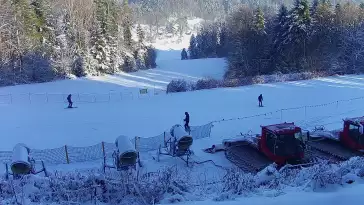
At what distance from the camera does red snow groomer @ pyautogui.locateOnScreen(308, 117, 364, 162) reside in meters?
16.7

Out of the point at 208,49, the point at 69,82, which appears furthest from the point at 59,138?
the point at 208,49

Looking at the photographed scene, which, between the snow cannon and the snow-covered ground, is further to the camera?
the snow-covered ground

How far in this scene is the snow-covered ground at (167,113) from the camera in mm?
21797

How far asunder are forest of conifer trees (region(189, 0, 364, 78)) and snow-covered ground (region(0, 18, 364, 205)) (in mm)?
8152

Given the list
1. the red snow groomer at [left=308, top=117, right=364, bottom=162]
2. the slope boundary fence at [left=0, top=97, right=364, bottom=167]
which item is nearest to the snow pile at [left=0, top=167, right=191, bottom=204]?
the slope boundary fence at [left=0, top=97, right=364, bottom=167]

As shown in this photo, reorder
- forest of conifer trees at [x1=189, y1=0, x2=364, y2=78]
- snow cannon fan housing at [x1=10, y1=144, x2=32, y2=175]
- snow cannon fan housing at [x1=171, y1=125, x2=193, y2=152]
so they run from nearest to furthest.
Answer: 1. snow cannon fan housing at [x1=10, y1=144, x2=32, y2=175]
2. snow cannon fan housing at [x1=171, y1=125, x2=193, y2=152]
3. forest of conifer trees at [x1=189, y1=0, x2=364, y2=78]

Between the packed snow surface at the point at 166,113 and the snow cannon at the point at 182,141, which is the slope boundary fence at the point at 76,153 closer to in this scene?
the snow cannon at the point at 182,141

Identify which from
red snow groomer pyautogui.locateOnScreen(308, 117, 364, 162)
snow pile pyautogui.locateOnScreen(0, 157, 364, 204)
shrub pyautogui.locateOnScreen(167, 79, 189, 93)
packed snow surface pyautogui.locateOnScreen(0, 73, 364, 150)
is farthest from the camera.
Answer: shrub pyautogui.locateOnScreen(167, 79, 189, 93)

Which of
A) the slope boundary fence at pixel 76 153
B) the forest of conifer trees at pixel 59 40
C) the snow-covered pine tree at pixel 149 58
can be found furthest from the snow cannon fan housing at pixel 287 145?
the snow-covered pine tree at pixel 149 58

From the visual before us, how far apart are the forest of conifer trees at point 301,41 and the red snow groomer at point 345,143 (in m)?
33.7

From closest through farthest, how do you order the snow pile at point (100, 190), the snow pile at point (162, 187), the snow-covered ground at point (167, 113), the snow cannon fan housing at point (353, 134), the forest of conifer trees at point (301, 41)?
the snow pile at point (162, 187) < the snow pile at point (100, 190) < the snow cannon fan housing at point (353, 134) < the snow-covered ground at point (167, 113) < the forest of conifer trees at point (301, 41)

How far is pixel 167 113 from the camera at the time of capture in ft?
95.5

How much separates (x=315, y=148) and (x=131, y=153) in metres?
8.34

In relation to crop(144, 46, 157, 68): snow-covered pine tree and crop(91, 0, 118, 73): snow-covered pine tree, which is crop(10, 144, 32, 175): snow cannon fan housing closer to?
crop(91, 0, 118, 73): snow-covered pine tree
